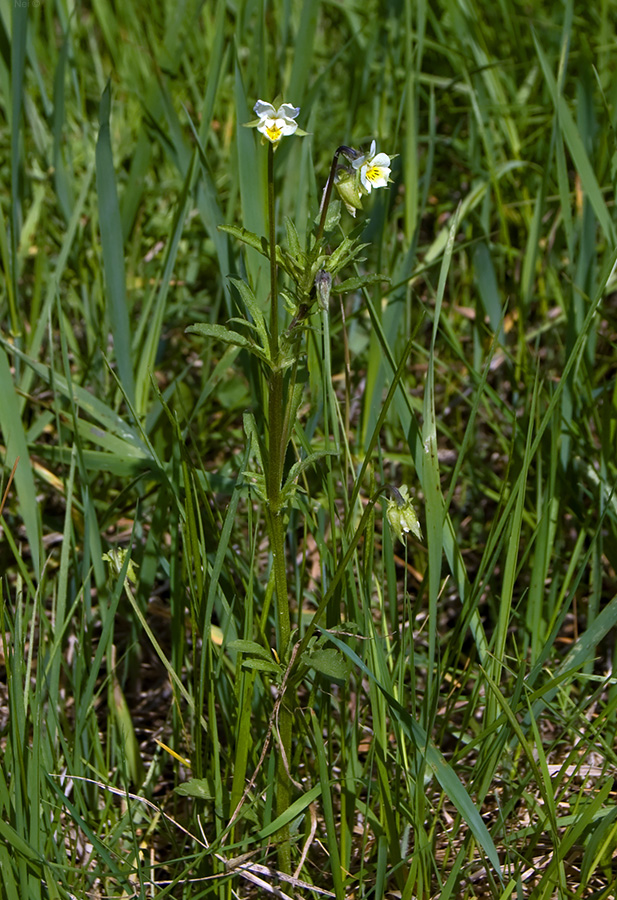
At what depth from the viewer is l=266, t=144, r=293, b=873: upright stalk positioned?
4.02 feet

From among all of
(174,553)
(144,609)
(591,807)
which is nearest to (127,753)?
(144,609)

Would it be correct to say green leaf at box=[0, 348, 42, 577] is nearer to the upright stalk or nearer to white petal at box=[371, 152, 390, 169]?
the upright stalk

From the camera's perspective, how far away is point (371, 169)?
1.32 m

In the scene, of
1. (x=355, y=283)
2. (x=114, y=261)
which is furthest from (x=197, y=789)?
(x=114, y=261)

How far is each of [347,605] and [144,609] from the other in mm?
499

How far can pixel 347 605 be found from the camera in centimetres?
143

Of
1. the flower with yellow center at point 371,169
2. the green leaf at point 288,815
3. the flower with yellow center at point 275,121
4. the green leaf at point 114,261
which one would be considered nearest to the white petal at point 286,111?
the flower with yellow center at point 275,121

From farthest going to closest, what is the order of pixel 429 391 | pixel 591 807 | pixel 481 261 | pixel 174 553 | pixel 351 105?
1. pixel 351 105
2. pixel 481 261
3. pixel 174 553
4. pixel 429 391
5. pixel 591 807

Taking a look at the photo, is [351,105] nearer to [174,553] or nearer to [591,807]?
[174,553]

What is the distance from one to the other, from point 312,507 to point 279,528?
0.96 ft

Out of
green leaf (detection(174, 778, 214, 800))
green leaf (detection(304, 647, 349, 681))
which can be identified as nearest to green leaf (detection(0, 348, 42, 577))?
green leaf (detection(174, 778, 214, 800))

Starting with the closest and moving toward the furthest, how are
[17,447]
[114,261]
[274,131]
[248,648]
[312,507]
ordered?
1. [274,131]
2. [248,648]
3. [312,507]
4. [17,447]
5. [114,261]

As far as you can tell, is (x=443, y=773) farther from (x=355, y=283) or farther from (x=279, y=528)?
(x=355, y=283)

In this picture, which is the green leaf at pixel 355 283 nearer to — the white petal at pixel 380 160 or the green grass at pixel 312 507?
the green grass at pixel 312 507
